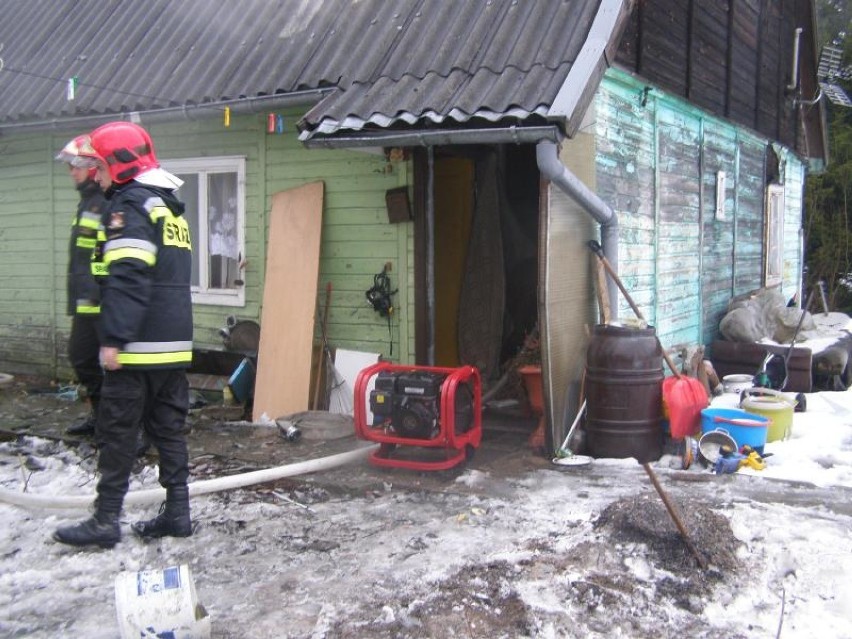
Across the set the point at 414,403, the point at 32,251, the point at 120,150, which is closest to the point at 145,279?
the point at 120,150

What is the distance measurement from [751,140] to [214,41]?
760 cm

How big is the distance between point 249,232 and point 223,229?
452 mm

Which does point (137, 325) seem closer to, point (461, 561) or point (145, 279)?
point (145, 279)

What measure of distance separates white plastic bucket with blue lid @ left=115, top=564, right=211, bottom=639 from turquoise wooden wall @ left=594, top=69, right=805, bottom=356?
4756mm

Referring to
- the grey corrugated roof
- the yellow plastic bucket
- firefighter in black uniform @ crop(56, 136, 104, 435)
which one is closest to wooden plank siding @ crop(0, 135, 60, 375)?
the grey corrugated roof

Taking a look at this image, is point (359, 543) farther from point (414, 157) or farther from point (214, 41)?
point (214, 41)

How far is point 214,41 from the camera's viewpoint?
8.12 meters

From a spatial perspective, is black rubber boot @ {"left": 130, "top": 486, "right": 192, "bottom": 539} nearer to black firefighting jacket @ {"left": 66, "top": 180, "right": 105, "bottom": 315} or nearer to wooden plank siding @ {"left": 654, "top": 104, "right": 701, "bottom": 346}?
black firefighting jacket @ {"left": 66, "top": 180, "right": 105, "bottom": 315}

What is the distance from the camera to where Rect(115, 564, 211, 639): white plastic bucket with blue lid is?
311 cm

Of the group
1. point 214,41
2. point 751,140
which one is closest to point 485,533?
point 214,41

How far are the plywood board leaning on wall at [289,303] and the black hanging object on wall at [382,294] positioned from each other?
55cm

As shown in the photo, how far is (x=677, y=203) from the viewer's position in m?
8.62

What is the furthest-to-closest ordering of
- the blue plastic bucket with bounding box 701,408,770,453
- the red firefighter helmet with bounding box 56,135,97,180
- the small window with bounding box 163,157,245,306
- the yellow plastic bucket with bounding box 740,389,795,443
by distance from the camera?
the small window with bounding box 163,157,245,306 < the yellow plastic bucket with bounding box 740,389,795,443 < the blue plastic bucket with bounding box 701,408,770,453 < the red firefighter helmet with bounding box 56,135,97,180

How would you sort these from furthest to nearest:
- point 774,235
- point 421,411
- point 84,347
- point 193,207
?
point 774,235 → point 193,207 → point 84,347 → point 421,411
